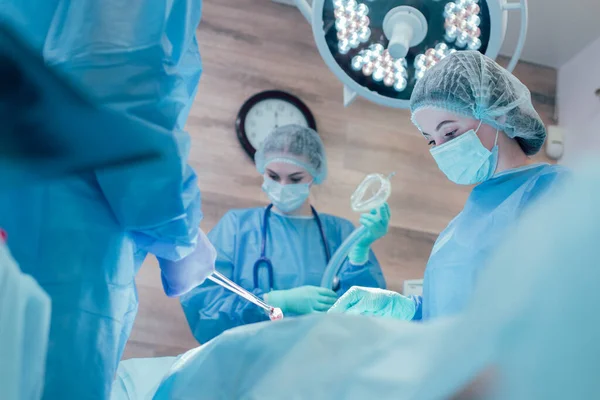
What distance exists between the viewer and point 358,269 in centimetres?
235

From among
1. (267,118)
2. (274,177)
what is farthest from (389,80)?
(267,118)

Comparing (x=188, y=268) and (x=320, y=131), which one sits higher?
(x=188, y=268)

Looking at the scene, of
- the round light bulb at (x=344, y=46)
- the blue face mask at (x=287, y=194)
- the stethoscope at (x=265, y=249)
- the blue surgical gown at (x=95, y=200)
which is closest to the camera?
the blue surgical gown at (x=95, y=200)

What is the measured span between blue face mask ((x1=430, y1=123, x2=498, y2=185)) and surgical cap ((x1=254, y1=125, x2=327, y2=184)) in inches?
36.2

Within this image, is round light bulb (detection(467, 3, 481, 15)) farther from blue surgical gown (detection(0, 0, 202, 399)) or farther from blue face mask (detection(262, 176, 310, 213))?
blue face mask (detection(262, 176, 310, 213))

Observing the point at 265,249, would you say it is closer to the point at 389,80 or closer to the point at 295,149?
the point at 295,149

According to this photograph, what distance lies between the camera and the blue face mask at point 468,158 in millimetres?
1617

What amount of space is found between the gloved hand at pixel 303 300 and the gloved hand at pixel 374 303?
1.69 feet

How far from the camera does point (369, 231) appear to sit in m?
2.20

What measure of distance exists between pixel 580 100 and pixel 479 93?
2.10 meters

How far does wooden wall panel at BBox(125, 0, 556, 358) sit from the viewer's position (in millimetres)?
2924

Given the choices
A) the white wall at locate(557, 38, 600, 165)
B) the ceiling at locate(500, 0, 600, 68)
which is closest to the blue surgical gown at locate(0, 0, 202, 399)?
the ceiling at locate(500, 0, 600, 68)

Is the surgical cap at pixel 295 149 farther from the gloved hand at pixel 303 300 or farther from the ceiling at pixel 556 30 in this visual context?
the ceiling at pixel 556 30

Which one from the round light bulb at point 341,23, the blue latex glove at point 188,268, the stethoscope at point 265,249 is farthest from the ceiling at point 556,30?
the blue latex glove at point 188,268
